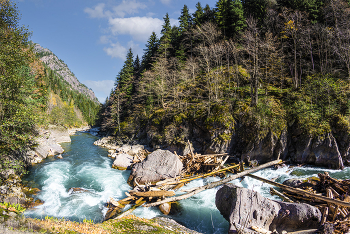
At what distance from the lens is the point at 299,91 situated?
61.0ft

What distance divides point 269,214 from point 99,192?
34.0 ft

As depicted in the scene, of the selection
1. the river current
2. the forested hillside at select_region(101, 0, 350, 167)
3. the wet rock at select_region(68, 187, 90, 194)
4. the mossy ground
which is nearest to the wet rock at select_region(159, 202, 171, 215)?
the river current

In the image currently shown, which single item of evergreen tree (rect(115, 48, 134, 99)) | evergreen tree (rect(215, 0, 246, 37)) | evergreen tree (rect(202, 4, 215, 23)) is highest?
evergreen tree (rect(202, 4, 215, 23))

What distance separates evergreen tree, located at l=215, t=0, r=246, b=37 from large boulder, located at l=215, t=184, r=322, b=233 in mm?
31024

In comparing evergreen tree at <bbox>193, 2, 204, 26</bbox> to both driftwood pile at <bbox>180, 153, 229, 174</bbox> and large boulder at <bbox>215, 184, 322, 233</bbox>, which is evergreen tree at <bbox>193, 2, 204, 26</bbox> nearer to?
driftwood pile at <bbox>180, 153, 229, 174</bbox>

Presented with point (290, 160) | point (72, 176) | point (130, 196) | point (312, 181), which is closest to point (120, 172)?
point (72, 176)

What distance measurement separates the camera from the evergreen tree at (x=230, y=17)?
3075 cm

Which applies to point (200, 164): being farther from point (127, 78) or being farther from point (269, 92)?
point (127, 78)

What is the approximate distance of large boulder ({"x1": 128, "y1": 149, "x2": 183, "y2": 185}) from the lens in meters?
11.6

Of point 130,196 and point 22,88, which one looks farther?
point 22,88

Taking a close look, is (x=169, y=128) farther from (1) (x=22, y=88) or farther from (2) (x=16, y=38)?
(2) (x=16, y=38)

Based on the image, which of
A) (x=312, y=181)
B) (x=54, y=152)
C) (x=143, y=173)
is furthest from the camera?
(x=54, y=152)

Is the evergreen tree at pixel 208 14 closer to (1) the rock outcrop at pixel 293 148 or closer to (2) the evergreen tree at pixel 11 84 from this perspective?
(1) the rock outcrop at pixel 293 148

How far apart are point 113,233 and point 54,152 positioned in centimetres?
2207
